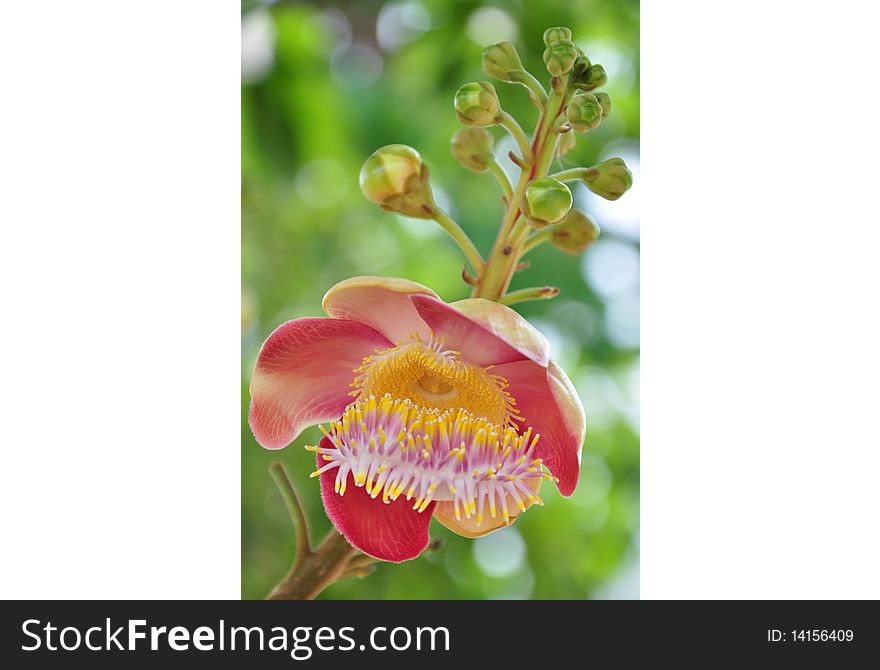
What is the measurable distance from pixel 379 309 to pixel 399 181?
3.6 inches

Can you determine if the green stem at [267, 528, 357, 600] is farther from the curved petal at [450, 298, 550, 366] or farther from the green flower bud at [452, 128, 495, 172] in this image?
the green flower bud at [452, 128, 495, 172]

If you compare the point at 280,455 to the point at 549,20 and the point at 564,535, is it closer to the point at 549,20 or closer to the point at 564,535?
the point at 564,535

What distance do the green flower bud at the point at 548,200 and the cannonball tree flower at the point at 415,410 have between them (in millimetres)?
64

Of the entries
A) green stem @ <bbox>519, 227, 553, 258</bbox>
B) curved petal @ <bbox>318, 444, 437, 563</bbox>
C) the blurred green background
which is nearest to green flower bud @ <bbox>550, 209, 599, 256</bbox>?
green stem @ <bbox>519, 227, 553, 258</bbox>

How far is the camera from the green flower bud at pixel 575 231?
67 cm

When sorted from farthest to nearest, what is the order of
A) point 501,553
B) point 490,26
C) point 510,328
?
point 501,553 < point 490,26 < point 510,328

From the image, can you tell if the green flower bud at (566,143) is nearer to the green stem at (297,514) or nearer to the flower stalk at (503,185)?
the flower stalk at (503,185)

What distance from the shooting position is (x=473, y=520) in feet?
1.96

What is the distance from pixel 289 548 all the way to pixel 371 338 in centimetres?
59

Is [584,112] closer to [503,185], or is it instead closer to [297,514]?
[503,185]

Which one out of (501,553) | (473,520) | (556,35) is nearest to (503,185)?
(556,35)

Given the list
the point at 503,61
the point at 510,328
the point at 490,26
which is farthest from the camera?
the point at 490,26

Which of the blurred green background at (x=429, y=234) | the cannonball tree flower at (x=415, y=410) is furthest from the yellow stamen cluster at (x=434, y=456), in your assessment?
the blurred green background at (x=429, y=234)
